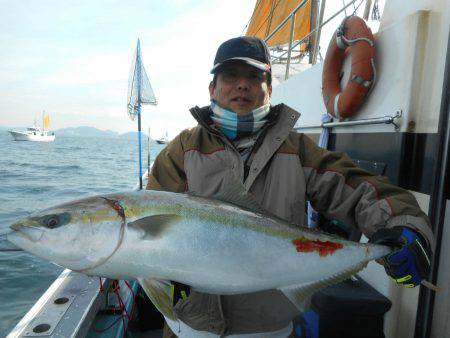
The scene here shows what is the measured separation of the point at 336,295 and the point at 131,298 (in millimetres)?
2968

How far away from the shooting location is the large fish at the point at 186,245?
1758mm

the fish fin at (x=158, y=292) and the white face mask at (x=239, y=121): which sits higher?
the white face mask at (x=239, y=121)

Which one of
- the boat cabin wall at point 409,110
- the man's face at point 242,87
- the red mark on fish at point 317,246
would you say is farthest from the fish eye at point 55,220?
the boat cabin wall at point 409,110

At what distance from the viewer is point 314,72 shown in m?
5.52

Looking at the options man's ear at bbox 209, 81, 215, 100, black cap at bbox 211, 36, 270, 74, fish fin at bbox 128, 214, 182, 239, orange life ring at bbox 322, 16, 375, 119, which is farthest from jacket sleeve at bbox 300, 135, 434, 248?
orange life ring at bbox 322, 16, 375, 119

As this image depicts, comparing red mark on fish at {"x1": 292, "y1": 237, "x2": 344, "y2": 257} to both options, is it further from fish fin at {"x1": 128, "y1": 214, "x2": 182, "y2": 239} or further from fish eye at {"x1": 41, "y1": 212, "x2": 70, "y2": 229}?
fish eye at {"x1": 41, "y1": 212, "x2": 70, "y2": 229}

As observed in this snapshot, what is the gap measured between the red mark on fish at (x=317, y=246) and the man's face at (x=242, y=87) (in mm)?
1017

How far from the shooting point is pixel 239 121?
251 cm

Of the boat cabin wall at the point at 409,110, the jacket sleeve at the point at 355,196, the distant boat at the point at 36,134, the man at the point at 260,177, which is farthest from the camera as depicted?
the distant boat at the point at 36,134

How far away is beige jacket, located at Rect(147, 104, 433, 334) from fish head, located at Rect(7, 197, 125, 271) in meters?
0.70

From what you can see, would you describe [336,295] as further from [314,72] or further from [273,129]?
[314,72]

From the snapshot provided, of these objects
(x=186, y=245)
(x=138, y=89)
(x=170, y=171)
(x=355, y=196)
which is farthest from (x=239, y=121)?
(x=138, y=89)

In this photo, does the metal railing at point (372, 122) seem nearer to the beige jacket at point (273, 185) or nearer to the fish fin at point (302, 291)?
the beige jacket at point (273, 185)

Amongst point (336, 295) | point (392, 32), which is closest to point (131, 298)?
point (336, 295)
